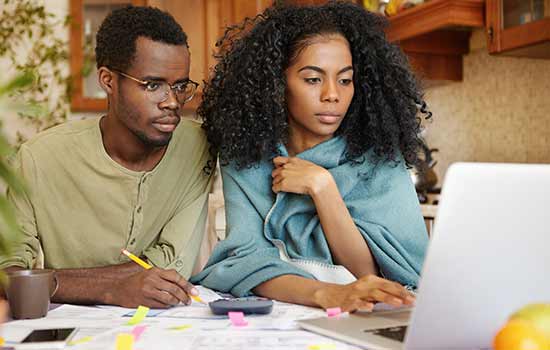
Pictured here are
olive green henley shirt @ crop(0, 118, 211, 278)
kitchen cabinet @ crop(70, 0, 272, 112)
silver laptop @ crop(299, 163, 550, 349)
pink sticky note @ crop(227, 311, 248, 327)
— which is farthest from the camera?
kitchen cabinet @ crop(70, 0, 272, 112)

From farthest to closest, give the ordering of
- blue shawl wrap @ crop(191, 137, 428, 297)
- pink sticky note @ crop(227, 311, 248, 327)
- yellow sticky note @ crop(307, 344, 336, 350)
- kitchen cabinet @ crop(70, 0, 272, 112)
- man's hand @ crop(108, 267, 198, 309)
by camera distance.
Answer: kitchen cabinet @ crop(70, 0, 272, 112) < blue shawl wrap @ crop(191, 137, 428, 297) < man's hand @ crop(108, 267, 198, 309) < pink sticky note @ crop(227, 311, 248, 327) < yellow sticky note @ crop(307, 344, 336, 350)

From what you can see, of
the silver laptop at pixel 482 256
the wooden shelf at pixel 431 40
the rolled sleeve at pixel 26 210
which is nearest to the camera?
the silver laptop at pixel 482 256

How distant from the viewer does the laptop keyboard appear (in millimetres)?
917

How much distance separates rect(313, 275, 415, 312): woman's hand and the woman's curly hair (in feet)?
1.65

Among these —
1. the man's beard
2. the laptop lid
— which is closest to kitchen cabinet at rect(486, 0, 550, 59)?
the man's beard

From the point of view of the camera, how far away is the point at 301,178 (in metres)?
1.51

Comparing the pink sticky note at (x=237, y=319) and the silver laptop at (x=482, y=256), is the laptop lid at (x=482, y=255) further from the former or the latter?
the pink sticky note at (x=237, y=319)

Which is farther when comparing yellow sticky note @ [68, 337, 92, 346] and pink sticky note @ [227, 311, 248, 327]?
pink sticky note @ [227, 311, 248, 327]

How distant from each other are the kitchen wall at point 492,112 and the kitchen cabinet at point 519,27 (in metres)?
0.18

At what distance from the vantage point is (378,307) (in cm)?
118

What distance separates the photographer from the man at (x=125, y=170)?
5.35 feet

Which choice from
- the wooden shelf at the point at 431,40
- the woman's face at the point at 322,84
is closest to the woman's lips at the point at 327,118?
the woman's face at the point at 322,84

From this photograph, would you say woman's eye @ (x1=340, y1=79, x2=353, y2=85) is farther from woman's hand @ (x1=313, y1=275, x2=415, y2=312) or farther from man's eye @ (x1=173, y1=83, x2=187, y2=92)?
woman's hand @ (x1=313, y1=275, x2=415, y2=312)

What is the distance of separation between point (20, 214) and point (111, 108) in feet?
1.11
